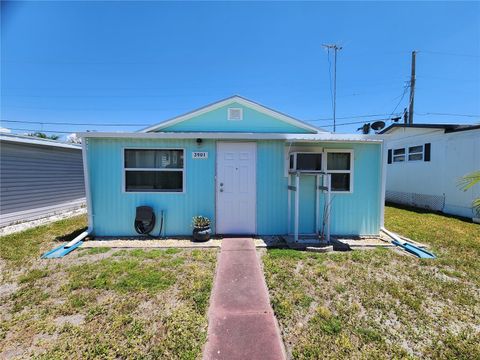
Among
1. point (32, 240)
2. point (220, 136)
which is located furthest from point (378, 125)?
point (32, 240)

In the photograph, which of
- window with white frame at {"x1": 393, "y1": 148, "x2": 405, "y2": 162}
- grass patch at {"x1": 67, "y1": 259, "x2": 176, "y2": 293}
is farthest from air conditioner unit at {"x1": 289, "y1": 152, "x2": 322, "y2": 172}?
window with white frame at {"x1": 393, "y1": 148, "x2": 405, "y2": 162}

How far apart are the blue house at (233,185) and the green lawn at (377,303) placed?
4.05ft

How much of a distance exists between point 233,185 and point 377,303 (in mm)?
3519

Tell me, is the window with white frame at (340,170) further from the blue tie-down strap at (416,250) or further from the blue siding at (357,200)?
the blue tie-down strap at (416,250)

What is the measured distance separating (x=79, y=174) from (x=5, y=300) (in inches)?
291

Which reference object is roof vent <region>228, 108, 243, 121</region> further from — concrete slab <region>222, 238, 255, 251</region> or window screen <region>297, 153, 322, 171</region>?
concrete slab <region>222, 238, 255, 251</region>

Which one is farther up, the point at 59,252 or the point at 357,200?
the point at 357,200

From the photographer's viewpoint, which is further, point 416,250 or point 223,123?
point 223,123

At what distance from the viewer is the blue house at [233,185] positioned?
17.3 feet

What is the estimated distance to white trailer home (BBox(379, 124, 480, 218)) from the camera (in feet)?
25.8

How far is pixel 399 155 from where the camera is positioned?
36.0ft

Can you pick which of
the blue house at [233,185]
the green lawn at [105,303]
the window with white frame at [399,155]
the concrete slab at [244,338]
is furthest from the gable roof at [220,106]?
the window with white frame at [399,155]

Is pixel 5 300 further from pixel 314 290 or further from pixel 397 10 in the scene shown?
pixel 397 10

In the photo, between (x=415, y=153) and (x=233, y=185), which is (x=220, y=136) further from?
(x=415, y=153)
